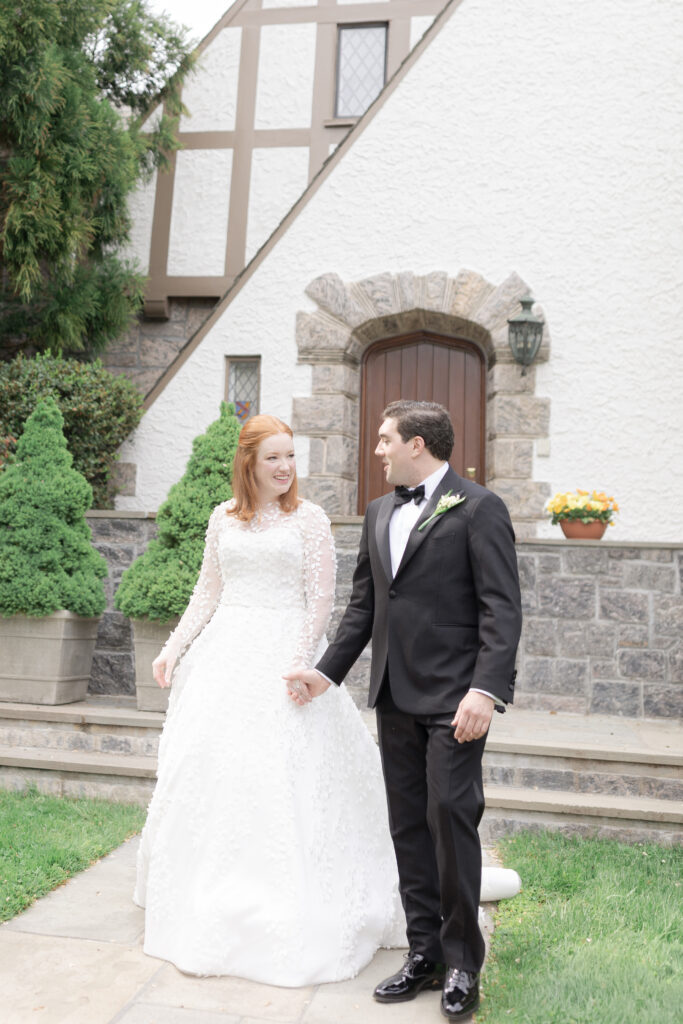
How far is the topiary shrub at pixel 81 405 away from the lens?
25.6 feet

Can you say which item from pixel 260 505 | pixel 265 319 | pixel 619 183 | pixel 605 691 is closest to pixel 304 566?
pixel 260 505

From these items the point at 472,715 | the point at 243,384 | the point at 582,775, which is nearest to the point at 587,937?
the point at 472,715

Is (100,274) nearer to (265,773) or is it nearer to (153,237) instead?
(153,237)

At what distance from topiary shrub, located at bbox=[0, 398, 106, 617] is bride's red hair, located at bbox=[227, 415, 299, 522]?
2706 millimetres

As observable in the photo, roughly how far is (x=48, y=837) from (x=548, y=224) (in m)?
6.73

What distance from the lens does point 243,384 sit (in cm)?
883

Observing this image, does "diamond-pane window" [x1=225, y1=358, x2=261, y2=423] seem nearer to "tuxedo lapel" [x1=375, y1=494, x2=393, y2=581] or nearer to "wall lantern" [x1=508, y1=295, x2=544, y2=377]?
"wall lantern" [x1=508, y1=295, x2=544, y2=377]

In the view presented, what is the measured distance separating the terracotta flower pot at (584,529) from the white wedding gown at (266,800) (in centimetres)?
372

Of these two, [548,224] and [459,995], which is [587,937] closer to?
[459,995]

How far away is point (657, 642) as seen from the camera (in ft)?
21.2

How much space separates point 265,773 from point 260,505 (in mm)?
1099

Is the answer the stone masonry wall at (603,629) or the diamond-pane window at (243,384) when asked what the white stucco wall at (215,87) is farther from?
the stone masonry wall at (603,629)

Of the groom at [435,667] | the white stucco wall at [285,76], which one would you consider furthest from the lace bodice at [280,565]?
the white stucco wall at [285,76]

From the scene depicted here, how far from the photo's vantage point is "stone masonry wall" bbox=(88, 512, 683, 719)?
21.2ft
